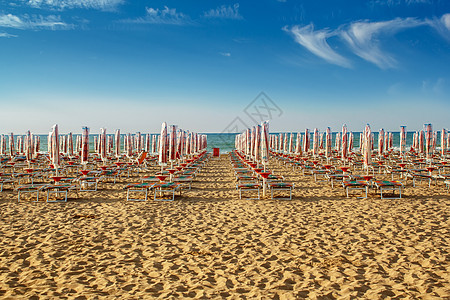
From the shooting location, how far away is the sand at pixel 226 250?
10.9 ft

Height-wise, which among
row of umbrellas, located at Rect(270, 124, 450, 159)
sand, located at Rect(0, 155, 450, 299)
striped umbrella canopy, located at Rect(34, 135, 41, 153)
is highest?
row of umbrellas, located at Rect(270, 124, 450, 159)

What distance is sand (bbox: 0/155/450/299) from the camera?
10.9 feet

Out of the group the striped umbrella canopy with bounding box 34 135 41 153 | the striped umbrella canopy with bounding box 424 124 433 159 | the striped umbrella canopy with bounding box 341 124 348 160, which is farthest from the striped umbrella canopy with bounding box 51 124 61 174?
the striped umbrella canopy with bounding box 424 124 433 159

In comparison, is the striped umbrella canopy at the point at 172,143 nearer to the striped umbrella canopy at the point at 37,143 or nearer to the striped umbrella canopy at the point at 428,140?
the striped umbrella canopy at the point at 428,140

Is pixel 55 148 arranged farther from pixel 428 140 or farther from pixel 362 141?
pixel 362 141

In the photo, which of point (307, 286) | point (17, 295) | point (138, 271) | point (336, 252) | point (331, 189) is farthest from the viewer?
point (331, 189)

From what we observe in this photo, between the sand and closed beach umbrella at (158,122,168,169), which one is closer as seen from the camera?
the sand

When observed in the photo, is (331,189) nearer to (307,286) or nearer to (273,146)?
(307,286)

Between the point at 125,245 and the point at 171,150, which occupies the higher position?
the point at 171,150

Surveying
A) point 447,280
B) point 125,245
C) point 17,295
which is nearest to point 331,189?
point 447,280

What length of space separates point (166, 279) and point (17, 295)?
5.12 ft

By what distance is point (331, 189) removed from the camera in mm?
9852

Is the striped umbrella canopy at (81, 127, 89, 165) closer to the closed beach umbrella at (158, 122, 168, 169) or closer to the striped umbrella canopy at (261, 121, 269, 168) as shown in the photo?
the closed beach umbrella at (158, 122, 168, 169)

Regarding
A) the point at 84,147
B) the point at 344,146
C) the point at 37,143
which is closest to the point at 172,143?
the point at 84,147
